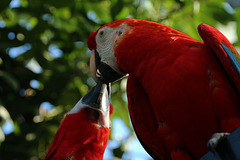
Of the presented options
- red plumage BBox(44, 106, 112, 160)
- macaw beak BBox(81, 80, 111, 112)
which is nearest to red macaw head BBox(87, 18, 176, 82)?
macaw beak BBox(81, 80, 111, 112)

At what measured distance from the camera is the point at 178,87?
4.01 feet

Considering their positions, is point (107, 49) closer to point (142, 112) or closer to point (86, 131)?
point (142, 112)

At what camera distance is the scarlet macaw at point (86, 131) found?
5.49 ft

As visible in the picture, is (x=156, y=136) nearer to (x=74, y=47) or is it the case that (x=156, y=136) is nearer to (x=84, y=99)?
(x=84, y=99)

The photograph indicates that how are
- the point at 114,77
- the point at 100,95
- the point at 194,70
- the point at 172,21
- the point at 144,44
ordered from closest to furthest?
1. the point at 194,70
2. the point at 144,44
3. the point at 114,77
4. the point at 100,95
5. the point at 172,21

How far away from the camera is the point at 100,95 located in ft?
5.81

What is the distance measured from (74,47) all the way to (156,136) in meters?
1.33

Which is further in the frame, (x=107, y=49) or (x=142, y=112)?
(x=107, y=49)

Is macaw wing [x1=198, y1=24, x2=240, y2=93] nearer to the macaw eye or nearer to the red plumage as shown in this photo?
the macaw eye

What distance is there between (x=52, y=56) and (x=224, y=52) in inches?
68.1

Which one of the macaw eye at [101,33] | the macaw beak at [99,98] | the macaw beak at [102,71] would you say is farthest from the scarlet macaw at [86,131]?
the macaw eye at [101,33]

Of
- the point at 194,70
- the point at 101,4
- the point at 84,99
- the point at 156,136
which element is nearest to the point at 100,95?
the point at 84,99

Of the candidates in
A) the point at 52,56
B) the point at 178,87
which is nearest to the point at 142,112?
the point at 178,87

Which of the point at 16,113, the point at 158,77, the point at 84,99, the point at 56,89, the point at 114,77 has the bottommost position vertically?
the point at 16,113
